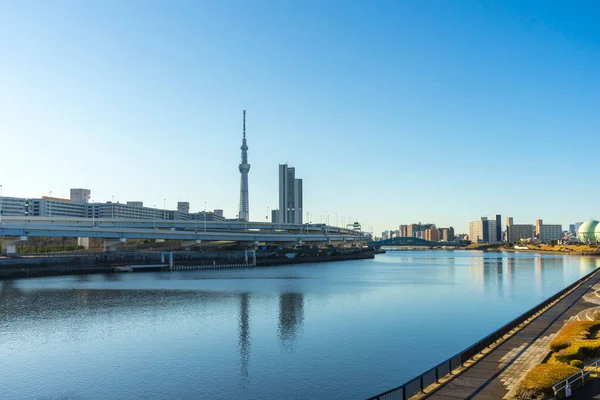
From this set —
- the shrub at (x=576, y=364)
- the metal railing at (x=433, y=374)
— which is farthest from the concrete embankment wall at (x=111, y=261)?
the shrub at (x=576, y=364)

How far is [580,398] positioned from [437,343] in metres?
16.8

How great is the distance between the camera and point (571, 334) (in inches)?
1032

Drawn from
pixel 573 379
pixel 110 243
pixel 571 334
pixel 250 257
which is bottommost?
pixel 250 257

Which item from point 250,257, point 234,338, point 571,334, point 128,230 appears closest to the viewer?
point 571,334

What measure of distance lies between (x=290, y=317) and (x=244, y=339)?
9572 mm

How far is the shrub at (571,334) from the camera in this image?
2356cm

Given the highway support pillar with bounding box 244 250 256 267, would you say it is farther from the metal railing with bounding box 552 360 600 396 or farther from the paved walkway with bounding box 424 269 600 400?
the metal railing with bounding box 552 360 600 396

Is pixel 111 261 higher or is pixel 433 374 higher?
pixel 433 374

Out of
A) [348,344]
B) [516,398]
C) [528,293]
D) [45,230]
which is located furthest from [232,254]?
[516,398]

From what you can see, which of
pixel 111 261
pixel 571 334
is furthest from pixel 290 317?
pixel 111 261

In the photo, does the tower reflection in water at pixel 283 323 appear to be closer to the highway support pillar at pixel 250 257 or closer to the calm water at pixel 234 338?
the calm water at pixel 234 338

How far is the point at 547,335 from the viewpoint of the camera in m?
28.7

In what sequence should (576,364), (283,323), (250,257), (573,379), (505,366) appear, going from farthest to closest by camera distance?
(250,257) → (283,323) → (505,366) → (576,364) → (573,379)

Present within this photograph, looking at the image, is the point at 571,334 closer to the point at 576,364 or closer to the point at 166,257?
the point at 576,364
